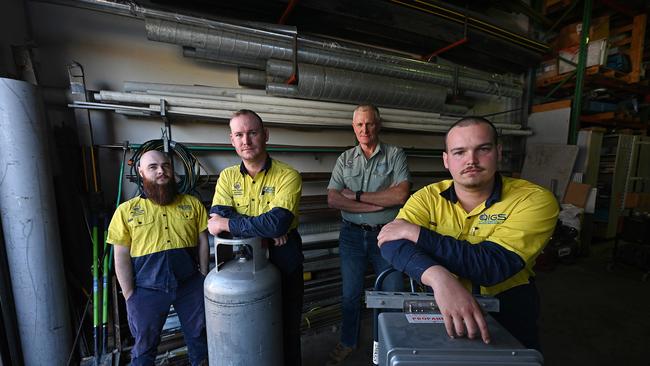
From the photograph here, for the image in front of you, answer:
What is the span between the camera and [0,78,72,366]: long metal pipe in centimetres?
153

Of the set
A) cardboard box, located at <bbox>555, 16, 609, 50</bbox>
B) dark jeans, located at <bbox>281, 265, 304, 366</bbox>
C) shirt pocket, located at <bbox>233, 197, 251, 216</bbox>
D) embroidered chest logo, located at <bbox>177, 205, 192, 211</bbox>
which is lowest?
dark jeans, located at <bbox>281, 265, 304, 366</bbox>

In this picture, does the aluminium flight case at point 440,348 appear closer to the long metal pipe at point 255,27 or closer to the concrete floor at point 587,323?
the concrete floor at point 587,323

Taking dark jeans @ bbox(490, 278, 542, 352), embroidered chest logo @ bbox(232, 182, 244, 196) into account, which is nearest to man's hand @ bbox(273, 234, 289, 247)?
embroidered chest logo @ bbox(232, 182, 244, 196)

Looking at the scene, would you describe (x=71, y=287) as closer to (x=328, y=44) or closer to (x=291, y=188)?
(x=291, y=188)

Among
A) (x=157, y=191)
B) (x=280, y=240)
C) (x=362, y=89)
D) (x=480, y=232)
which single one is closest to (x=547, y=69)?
(x=362, y=89)

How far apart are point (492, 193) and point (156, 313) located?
5.92 ft

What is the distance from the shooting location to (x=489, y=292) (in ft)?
3.01

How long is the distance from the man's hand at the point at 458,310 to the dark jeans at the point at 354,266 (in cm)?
111

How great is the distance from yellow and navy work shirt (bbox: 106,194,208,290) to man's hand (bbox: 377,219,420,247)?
1.24 metres

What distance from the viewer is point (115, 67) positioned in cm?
217

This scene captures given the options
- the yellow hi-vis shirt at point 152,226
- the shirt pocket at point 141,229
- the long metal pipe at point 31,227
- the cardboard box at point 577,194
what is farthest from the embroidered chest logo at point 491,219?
the cardboard box at point 577,194

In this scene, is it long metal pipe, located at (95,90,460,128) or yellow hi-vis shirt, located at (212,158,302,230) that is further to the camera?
long metal pipe, located at (95,90,460,128)

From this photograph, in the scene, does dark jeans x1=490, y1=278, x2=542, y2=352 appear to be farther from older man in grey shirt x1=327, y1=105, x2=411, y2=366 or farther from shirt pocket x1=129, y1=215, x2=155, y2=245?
shirt pocket x1=129, y1=215, x2=155, y2=245

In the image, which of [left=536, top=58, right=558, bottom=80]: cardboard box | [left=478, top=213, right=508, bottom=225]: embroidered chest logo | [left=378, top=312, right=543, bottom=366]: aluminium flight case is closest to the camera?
[left=378, top=312, right=543, bottom=366]: aluminium flight case
